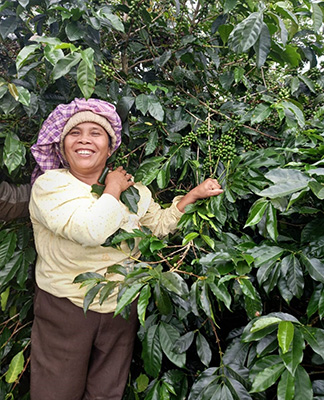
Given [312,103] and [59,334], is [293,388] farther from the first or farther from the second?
[312,103]

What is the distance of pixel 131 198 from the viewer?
4.16 ft

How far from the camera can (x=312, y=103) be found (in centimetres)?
156

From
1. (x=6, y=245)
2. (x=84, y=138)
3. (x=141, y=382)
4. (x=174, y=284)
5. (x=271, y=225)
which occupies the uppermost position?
(x=84, y=138)

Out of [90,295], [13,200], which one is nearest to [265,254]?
[90,295]

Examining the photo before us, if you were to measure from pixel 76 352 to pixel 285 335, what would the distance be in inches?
30.1

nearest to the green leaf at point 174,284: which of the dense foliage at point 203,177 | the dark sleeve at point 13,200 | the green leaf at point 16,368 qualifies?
the dense foliage at point 203,177

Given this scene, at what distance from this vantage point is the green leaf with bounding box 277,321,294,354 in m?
0.81

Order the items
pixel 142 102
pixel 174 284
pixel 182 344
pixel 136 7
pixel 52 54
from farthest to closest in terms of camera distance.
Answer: pixel 136 7 → pixel 142 102 → pixel 182 344 → pixel 52 54 → pixel 174 284

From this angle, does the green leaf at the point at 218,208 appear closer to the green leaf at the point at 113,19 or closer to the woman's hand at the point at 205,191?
the woman's hand at the point at 205,191

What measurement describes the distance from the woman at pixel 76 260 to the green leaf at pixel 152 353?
0.19 meters

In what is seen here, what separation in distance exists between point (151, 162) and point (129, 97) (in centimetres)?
25

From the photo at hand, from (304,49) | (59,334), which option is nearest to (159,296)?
(59,334)

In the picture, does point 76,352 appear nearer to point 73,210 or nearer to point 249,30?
point 73,210

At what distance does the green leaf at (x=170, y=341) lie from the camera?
1.11 metres
